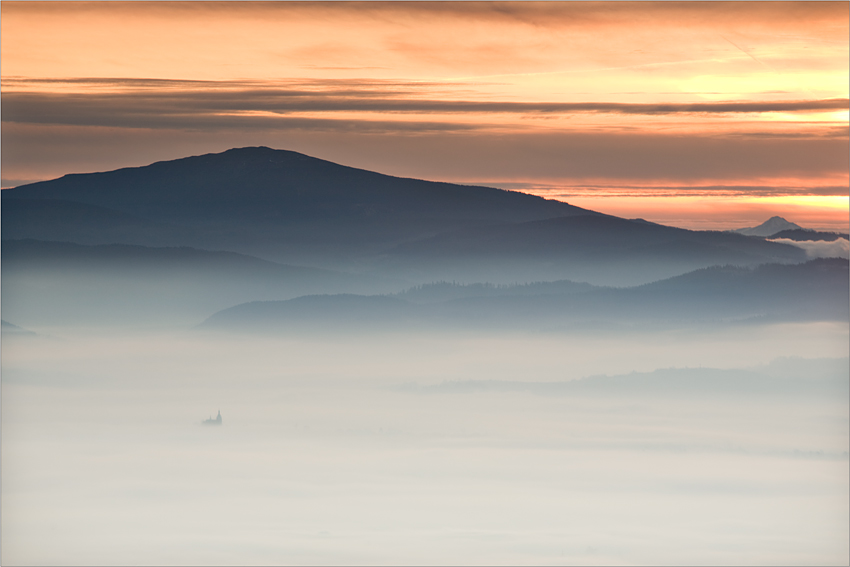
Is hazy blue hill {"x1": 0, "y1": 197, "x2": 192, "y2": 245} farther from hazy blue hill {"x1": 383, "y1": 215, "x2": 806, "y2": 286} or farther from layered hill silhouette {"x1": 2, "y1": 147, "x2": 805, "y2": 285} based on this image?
hazy blue hill {"x1": 383, "y1": 215, "x2": 806, "y2": 286}

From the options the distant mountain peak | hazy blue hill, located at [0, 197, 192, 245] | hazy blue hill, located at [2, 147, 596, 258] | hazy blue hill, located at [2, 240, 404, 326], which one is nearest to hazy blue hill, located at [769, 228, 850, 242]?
the distant mountain peak

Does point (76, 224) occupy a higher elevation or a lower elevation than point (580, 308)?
higher

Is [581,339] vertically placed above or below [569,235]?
below

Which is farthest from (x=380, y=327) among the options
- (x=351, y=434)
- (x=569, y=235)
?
(x=569, y=235)

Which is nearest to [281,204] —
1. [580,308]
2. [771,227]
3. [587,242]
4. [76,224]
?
[76,224]

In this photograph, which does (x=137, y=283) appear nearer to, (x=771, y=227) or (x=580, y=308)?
(x=580, y=308)

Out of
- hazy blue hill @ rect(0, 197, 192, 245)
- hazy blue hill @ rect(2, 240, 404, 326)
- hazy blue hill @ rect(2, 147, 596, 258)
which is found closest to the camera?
hazy blue hill @ rect(2, 240, 404, 326)

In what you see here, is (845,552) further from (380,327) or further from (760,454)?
(380,327)
